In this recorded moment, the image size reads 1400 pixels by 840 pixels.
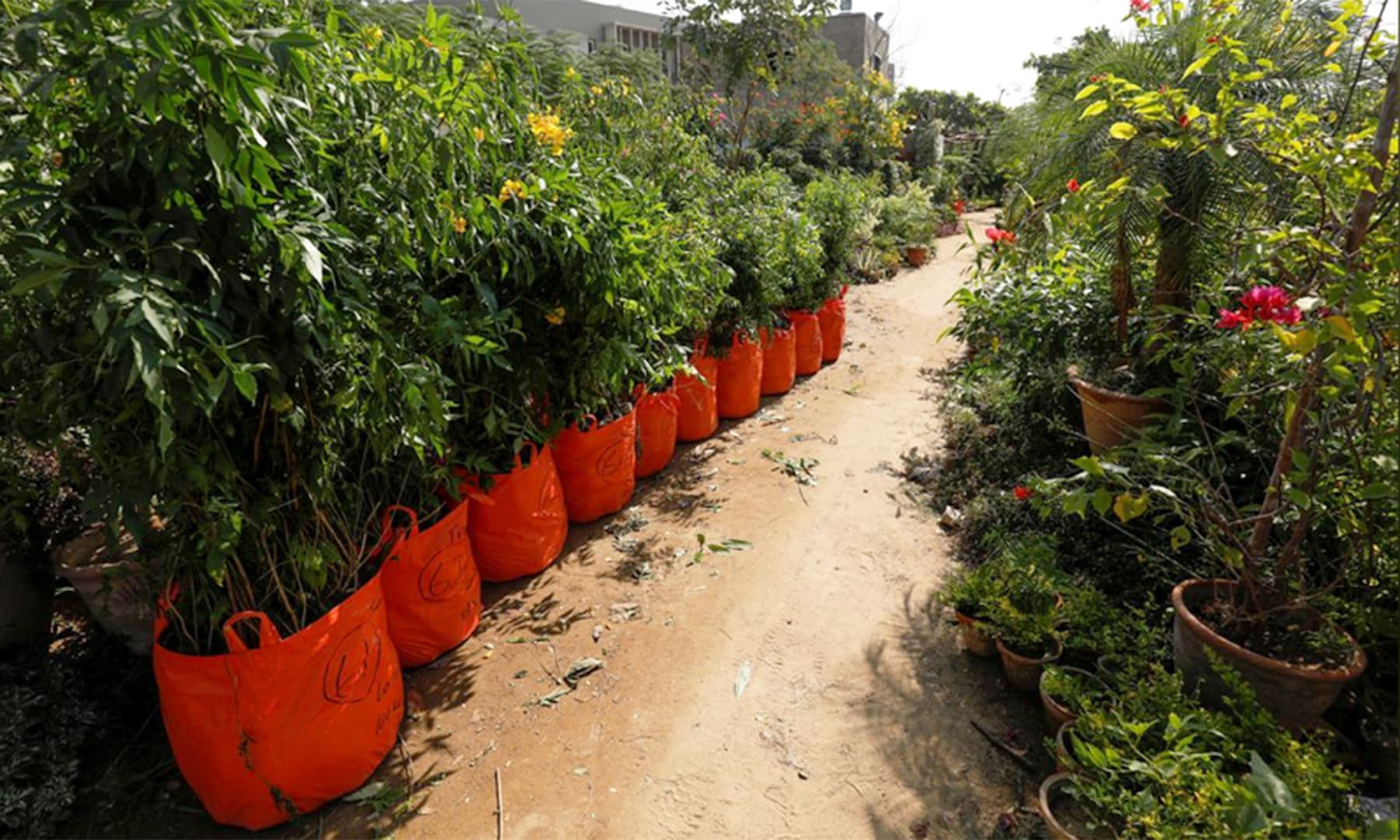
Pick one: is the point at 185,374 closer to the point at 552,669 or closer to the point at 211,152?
the point at 211,152

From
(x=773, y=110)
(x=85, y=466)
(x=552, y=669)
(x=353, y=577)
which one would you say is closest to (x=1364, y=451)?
(x=552, y=669)

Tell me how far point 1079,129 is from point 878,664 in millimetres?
2409

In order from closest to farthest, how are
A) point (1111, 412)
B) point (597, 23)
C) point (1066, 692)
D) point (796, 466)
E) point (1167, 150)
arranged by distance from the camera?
point (1066, 692) < point (1167, 150) < point (1111, 412) < point (796, 466) < point (597, 23)

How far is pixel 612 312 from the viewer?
2.78 meters

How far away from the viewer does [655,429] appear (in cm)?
393

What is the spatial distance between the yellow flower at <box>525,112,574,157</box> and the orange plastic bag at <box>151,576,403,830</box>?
1.58 metres

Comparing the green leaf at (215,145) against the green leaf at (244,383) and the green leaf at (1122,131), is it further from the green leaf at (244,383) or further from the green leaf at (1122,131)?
the green leaf at (1122,131)

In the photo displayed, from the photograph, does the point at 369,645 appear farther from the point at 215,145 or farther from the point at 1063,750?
the point at 1063,750

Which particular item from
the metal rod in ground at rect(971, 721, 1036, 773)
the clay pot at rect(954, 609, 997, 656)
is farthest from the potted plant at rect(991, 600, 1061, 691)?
the metal rod in ground at rect(971, 721, 1036, 773)

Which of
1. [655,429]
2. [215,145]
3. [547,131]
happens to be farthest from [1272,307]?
[655,429]

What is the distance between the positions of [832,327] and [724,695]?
158 inches

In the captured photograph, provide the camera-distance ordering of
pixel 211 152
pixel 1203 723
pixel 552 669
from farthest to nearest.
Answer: pixel 552 669
pixel 1203 723
pixel 211 152

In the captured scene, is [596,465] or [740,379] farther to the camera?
[740,379]

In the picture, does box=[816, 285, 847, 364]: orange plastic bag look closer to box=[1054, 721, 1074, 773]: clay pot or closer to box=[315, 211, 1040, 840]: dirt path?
box=[315, 211, 1040, 840]: dirt path
